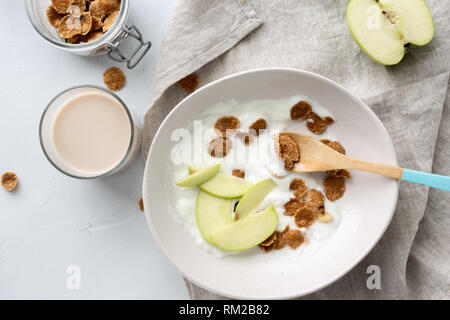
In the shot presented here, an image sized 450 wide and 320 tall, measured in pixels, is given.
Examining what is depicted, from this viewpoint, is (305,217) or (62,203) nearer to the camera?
(305,217)

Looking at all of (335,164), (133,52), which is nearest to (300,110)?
(335,164)

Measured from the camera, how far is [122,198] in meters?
0.97

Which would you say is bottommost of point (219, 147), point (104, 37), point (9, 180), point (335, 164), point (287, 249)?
point (287, 249)

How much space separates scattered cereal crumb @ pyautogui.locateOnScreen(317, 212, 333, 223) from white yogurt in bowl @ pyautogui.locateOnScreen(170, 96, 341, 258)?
1 cm

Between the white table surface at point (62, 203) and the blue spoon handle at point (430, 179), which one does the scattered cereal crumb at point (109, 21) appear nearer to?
the white table surface at point (62, 203)

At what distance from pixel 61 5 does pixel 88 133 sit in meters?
0.32

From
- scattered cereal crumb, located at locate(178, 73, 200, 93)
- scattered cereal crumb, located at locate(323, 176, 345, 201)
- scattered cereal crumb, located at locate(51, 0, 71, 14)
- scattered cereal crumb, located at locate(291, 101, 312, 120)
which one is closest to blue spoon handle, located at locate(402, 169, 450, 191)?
scattered cereal crumb, located at locate(323, 176, 345, 201)

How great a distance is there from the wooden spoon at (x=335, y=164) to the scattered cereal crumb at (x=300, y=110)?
0.05 metres

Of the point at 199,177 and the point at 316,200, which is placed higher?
the point at 199,177

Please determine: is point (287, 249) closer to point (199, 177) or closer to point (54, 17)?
point (199, 177)

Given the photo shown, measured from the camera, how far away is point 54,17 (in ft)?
3.04
